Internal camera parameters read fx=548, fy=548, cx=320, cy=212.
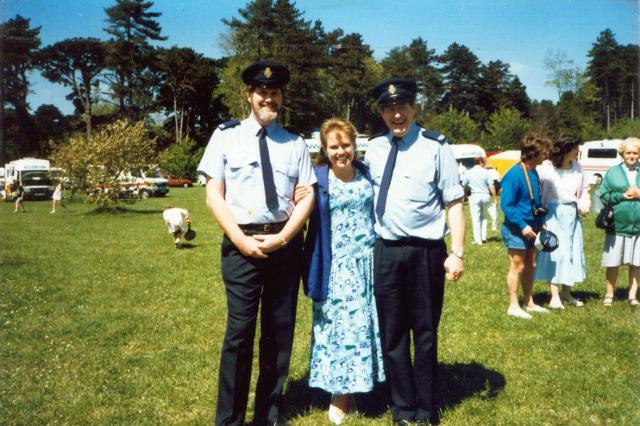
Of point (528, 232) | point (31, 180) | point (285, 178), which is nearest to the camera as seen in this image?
point (285, 178)

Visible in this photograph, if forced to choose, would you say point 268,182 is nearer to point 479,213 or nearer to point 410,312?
point 410,312

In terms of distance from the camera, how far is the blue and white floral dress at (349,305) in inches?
159

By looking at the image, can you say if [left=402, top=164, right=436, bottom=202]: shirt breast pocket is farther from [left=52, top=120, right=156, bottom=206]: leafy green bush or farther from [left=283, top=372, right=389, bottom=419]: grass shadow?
[left=52, top=120, right=156, bottom=206]: leafy green bush

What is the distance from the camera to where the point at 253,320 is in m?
3.74

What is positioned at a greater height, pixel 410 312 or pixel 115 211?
pixel 115 211

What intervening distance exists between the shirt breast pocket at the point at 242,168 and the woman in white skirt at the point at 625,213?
5.29 m

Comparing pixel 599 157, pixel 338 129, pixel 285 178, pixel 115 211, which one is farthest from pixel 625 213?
pixel 599 157

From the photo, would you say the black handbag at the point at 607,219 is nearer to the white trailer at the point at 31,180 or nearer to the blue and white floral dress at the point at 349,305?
the blue and white floral dress at the point at 349,305

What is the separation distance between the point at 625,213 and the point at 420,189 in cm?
446

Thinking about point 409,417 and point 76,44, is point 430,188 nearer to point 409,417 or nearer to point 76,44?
point 409,417

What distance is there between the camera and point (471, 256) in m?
11.3

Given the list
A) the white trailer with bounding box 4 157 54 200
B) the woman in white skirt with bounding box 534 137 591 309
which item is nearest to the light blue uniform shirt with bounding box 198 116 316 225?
the woman in white skirt with bounding box 534 137 591 309

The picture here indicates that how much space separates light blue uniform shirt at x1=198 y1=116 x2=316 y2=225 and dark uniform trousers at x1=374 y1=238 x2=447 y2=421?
80cm

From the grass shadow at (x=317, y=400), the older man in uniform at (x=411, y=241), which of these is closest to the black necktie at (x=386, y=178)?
the older man in uniform at (x=411, y=241)
